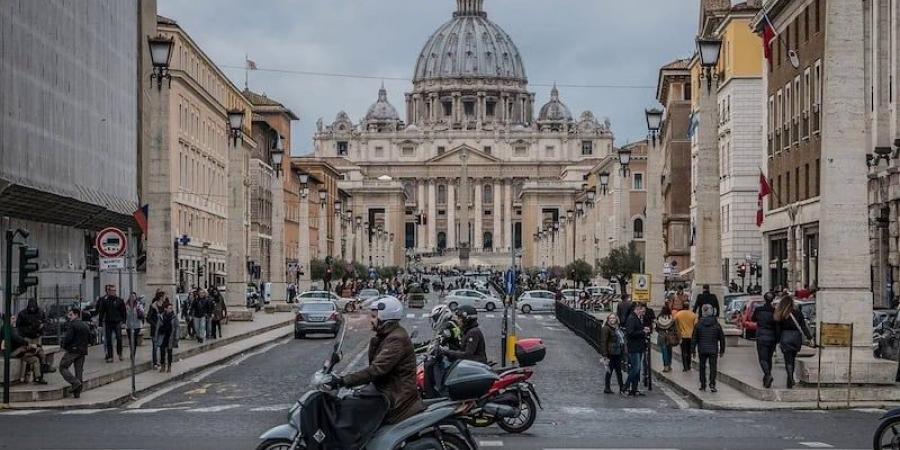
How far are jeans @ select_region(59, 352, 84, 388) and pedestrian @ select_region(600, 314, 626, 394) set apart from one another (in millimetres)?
8363

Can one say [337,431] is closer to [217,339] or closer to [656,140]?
[217,339]

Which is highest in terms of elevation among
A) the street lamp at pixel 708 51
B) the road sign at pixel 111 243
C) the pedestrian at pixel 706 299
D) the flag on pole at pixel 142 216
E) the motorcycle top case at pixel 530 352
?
the street lamp at pixel 708 51

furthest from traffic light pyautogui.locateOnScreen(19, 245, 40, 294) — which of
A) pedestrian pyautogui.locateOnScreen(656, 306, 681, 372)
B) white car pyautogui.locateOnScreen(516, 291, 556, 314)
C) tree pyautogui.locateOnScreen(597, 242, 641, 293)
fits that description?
white car pyautogui.locateOnScreen(516, 291, 556, 314)

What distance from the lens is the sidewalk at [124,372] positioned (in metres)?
24.8

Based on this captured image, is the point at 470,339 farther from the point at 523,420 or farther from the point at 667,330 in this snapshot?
the point at 667,330

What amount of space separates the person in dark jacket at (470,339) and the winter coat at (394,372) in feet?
22.0

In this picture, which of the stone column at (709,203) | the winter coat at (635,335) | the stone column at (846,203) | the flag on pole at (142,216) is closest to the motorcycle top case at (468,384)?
the stone column at (846,203)

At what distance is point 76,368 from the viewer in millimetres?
25594

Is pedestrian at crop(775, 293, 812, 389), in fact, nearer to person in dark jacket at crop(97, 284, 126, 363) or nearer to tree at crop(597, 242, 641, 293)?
person in dark jacket at crop(97, 284, 126, 363)

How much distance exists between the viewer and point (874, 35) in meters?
47.2

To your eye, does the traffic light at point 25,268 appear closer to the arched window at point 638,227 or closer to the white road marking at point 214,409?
the white road marking at point 214,409

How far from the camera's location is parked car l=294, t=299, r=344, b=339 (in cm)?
4941

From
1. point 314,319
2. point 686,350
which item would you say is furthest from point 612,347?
point 314,319

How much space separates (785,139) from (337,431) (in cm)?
4879
